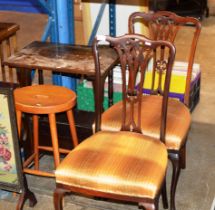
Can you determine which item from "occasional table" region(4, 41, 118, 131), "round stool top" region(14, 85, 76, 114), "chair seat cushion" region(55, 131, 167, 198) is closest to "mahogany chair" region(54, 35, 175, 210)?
"chair seat cushion" region(55, 131, 167, 198)

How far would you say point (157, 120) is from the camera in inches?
94.5

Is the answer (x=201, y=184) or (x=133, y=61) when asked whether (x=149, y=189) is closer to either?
(x=133, y=61)

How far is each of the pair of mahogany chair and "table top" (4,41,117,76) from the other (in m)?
0.27

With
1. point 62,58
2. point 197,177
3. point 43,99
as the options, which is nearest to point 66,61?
point 62,58

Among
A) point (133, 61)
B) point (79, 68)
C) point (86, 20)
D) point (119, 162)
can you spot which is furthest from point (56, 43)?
point (86, 20)

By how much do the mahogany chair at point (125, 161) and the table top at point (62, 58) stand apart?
31 centimetres

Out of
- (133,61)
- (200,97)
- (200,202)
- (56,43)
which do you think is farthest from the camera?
(200,97)

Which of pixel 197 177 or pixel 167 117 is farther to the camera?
pixel 197 177

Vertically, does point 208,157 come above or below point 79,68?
below

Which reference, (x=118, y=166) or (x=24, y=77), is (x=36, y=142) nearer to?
(x=24, y=77)

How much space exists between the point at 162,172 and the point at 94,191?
31 cm

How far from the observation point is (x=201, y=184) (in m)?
2.79

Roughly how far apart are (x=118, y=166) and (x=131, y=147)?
17 cm

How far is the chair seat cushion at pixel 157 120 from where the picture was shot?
2322 millimetres
